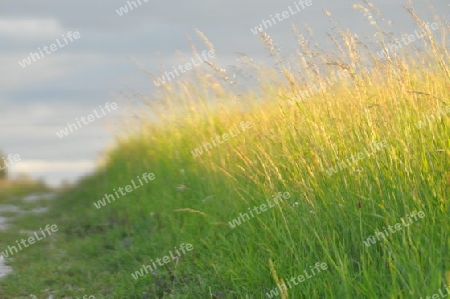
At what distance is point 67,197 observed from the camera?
1195 cm

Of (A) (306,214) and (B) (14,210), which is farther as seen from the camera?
(B) (14,210)

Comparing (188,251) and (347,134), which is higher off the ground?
(347,134)

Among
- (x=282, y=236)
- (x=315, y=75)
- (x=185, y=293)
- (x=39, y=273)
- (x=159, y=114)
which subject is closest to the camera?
(x=282, y=236)

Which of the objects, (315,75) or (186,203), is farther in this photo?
(186,203)

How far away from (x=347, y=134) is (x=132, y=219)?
143 inches

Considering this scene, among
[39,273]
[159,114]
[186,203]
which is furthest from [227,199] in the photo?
[159,114]

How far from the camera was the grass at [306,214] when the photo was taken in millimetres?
4500

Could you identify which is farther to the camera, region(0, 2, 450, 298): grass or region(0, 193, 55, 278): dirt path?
region(0, 193, 55, 278): dirt path

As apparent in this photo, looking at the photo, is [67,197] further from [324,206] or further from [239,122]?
[324,206]

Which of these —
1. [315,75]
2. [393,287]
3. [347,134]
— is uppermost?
[315,75]

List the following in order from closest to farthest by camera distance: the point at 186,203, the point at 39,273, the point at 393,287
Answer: the point at 393,287 < the point at 39,273 < the point at 186,203

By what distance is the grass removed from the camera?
450 cm

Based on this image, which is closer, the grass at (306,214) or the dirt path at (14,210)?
the grass at (306,214)

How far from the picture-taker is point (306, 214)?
200 inches
